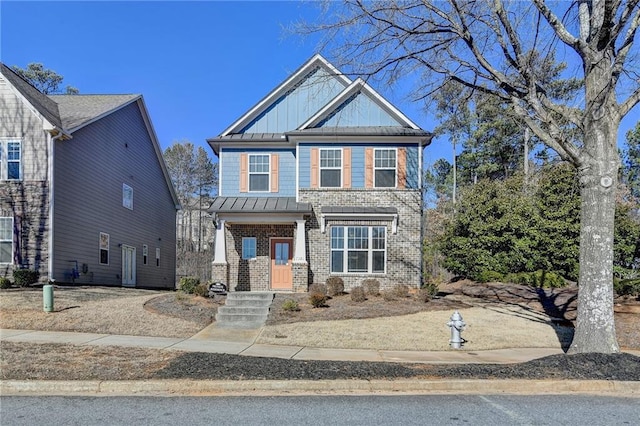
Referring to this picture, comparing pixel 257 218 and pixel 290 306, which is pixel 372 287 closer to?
pixel 290 306

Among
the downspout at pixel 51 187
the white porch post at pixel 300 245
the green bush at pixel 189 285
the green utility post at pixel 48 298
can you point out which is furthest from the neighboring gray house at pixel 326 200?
the green utility post at pixel 48 298

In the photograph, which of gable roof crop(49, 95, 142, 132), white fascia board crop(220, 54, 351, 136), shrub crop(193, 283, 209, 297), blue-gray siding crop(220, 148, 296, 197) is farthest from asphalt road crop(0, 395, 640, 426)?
gable roof crop(49, 95, 142, 132)

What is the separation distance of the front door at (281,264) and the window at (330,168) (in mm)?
2689

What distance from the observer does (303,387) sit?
630 centimetres

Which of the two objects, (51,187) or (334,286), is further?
(51,187)

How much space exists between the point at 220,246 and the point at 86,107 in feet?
31.0

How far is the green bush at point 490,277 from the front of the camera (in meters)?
19.4

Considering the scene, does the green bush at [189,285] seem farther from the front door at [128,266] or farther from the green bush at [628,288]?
the green bush at [628,288]

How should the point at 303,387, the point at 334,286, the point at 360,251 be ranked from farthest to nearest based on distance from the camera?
1. the point at 360,251
2. the point at 334,286
3. the point at 303,387

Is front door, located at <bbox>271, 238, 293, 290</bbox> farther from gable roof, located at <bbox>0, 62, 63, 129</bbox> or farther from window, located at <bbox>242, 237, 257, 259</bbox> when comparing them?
gable roof, located at <bbox>0, 62, 63, 129</bbox>

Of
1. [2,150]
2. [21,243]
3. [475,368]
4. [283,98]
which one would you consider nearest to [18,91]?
[2,150]

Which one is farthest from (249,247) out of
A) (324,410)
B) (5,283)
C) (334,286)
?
(324,410)

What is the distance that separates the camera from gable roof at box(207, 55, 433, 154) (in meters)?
17.8

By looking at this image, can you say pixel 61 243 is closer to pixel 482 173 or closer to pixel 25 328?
pixel 25 328
